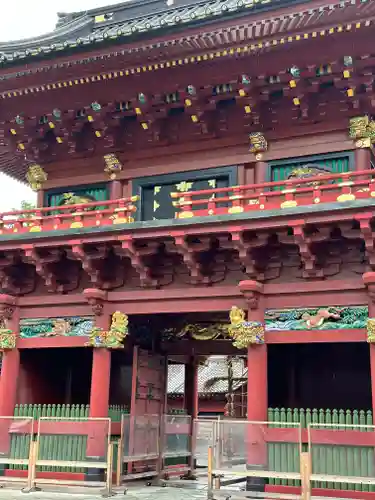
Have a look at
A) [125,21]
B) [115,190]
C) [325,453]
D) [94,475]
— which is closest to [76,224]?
[115,190]

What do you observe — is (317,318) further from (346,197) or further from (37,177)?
(37,177)

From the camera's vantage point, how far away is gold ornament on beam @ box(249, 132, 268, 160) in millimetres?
13805

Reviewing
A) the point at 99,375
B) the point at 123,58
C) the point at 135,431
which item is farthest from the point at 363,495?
the point at 123,58

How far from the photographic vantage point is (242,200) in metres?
12.6

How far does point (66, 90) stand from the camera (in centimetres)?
1418

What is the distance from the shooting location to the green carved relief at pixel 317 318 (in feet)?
37.5

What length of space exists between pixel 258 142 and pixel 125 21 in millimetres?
6535

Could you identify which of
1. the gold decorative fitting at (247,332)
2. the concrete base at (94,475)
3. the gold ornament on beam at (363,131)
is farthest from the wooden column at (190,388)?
the gold ornament on beam at (363,131)

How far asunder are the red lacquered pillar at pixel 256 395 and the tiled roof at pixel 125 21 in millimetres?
5613

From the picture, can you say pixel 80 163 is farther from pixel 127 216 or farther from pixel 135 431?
pixel 135 431

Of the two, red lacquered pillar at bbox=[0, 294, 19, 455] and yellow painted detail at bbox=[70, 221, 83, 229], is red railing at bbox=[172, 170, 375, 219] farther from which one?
red lacquered pillar at bbox=[0, 294, 19, 455]

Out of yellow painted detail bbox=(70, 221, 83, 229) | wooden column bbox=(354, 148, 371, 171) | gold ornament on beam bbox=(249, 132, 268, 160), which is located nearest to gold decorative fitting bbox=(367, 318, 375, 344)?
wooden column bbox=(354, 148, 371, 171)

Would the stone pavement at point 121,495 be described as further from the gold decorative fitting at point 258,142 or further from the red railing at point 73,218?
the gold decorative fitting at point 258,142

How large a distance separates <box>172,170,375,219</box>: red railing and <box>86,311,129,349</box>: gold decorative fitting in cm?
262
